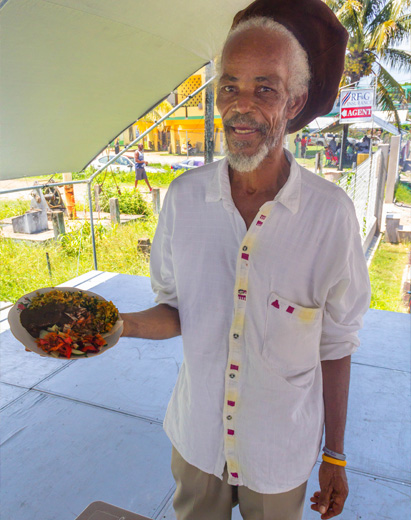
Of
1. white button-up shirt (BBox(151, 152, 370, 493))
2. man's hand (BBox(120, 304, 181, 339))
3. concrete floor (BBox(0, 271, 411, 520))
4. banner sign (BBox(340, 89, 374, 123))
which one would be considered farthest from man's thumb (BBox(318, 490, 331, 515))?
banner sign (BBox(340, 89, 374, 123))

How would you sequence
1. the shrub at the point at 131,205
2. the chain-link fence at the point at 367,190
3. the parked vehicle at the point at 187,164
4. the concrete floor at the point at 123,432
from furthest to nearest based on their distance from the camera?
the parked vehicle at the point at 187,164, the shrub at the point at 131,205, the chain-link fence at the point at 367,190, the concrete floor at the point at 123,432

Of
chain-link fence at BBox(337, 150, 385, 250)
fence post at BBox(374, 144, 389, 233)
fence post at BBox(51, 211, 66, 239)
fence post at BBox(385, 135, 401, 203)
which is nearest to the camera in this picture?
chain-link fence at BBox(337, 150, 385, 250)

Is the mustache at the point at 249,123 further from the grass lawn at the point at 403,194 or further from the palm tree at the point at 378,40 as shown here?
the palm tree at the point at 378,40

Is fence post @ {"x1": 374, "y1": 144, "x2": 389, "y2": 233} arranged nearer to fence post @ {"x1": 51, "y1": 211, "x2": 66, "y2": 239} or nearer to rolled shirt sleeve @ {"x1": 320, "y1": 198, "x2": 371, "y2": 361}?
fence post @ {"x1": 51, "y1": 211, "x2": 66, "y2": 239}

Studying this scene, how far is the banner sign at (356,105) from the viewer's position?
907cm

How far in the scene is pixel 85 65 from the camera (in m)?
2.97

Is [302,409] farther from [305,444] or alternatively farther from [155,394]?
[155,394]

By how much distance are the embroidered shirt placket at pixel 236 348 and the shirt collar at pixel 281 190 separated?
0.04 metres

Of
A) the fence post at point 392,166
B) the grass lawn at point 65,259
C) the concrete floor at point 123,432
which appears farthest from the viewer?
the fence post at point 392,166

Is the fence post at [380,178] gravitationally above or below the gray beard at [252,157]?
below

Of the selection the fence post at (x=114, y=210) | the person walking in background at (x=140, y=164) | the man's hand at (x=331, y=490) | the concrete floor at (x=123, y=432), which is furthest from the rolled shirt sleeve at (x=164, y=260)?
the person walking in background at (x=140, y=164)

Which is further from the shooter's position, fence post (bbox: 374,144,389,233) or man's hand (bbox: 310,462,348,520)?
fence post (bbox: 374,144,389,233)

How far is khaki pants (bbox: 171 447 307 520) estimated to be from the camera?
1.08 m

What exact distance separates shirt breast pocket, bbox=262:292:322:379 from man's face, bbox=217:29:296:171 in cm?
35
